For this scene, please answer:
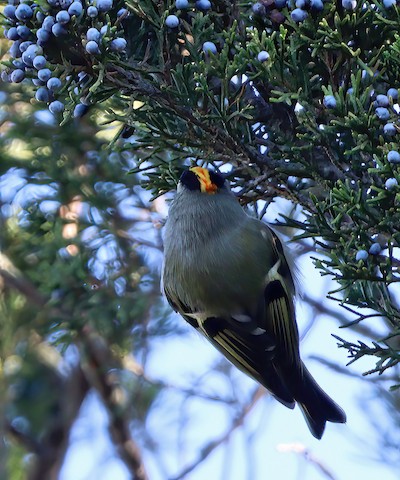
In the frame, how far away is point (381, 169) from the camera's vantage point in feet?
7.63

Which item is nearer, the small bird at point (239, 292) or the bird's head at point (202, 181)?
the bird's head at point (202, 181)

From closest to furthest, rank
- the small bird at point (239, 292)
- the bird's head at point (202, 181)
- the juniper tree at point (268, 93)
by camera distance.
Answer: the juniper tree at point (268, 93)
the bird's head at point (202, 181)
the small bird at point (239, 292)

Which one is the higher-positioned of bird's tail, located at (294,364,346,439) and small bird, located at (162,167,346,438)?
small bird, located at (162,167,346,438)

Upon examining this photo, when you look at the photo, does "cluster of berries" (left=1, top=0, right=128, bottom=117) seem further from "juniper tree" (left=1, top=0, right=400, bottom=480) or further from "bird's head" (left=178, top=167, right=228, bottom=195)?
"bird's head" (left=178, top=167, right=228, bottom=195)

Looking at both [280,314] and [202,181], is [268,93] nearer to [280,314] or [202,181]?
[202,181]

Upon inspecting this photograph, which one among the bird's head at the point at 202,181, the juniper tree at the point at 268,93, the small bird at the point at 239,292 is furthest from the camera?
the small bird at the point at 239,292

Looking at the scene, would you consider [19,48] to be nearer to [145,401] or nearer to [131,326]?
[131,326]

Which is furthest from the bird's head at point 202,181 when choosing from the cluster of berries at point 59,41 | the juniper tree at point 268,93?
the cluster of berries at point 59,41

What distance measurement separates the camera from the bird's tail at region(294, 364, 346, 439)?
10.2ft

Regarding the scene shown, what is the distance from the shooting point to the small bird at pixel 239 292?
10.2 ft

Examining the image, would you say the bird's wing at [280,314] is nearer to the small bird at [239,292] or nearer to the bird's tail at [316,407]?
the small bird at [239,292]

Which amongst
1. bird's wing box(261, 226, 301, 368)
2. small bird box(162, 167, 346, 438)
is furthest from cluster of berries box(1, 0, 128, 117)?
bird's wing box(261, 226, 301, 368)

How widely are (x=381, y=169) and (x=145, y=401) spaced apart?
10.5 ft

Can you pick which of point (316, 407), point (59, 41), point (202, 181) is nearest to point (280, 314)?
point (316, 407)
